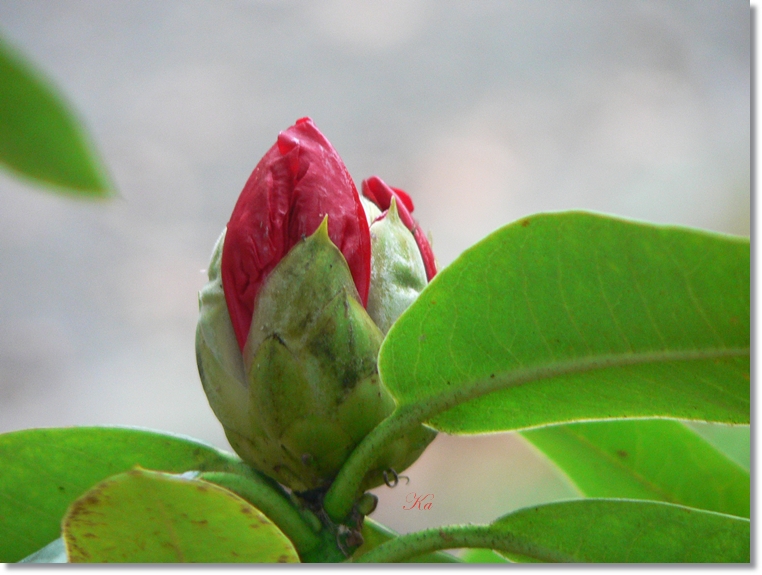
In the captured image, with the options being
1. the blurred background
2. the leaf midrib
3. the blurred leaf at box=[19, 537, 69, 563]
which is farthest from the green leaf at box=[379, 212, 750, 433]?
the blurred background

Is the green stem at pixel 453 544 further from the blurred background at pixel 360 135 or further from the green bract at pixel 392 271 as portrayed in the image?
the blurred background at pixel 360 135

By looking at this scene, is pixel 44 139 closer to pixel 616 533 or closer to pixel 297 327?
pixel 297 327

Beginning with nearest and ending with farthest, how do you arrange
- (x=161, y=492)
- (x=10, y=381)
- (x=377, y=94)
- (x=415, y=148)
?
(x=161, y=492) → (x=10, y=381) → (x=377, y=94) → (x=415, y=148)

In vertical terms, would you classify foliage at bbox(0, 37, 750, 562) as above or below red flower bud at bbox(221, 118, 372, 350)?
below

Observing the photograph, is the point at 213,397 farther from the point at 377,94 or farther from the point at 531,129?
the point at 531,129

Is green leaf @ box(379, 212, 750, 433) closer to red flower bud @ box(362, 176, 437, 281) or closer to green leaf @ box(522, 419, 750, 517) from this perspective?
red flower bud @ box(362, 176, 437, 281)

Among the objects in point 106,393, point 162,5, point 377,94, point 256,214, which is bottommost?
point 106,393

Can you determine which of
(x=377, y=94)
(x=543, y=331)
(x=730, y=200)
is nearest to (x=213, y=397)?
(x=543, y=331)

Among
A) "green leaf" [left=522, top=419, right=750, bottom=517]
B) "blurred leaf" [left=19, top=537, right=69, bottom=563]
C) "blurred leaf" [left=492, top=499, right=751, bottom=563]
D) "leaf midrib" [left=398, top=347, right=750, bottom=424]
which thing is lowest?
"green leaf" [left=522, top=419, right=750, bottom=517]
